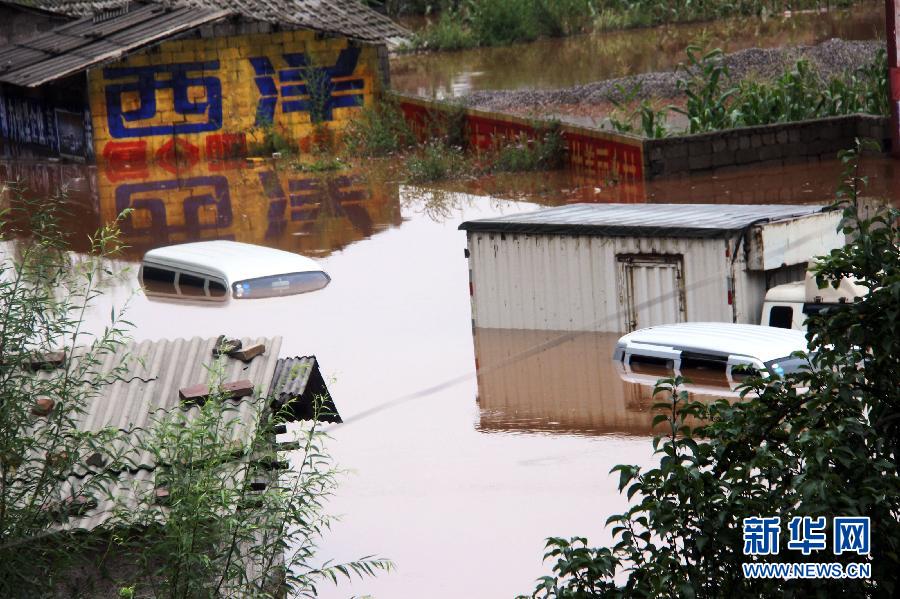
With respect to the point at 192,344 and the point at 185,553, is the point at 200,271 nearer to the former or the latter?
the point at 192,344

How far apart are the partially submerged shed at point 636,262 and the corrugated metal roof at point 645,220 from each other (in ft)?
0.05

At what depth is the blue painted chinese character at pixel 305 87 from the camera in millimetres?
38688

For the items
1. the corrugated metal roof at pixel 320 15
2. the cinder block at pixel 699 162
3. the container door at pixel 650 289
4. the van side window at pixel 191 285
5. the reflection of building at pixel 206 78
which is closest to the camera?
the container door at pixel 650 289

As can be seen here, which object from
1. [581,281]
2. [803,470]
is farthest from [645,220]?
[803,470]

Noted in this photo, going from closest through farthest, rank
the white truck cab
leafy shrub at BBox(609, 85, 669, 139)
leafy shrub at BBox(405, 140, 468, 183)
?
the white truck cab → leafy shrub at BBox(609, 85, 669, 139) → leafy shrub at BBox(405, 140, 468, 183)

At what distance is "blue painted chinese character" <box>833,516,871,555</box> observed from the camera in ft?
18.9

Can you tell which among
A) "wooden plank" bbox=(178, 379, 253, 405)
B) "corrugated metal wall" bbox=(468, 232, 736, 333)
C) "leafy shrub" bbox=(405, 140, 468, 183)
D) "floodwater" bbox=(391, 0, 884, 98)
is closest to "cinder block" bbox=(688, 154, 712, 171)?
"leafy shrub" bbox=(405, 140, 468, 183)

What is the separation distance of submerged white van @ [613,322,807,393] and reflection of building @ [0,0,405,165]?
22.3 meters

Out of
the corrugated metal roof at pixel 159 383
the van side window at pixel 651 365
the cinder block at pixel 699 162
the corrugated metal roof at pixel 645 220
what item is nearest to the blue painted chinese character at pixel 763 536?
the corrugated metal roof at pixel 159 383

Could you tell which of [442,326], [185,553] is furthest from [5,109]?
[185,553]

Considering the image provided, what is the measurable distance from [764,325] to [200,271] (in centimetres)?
969

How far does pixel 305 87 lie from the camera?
128ft

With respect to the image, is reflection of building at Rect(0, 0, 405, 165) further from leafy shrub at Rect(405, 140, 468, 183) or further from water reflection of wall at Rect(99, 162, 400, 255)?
leafy shrub at Rect(405, 140, 468, 183)

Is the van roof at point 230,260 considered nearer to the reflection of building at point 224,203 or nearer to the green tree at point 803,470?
the reflection of building at point 224,203
